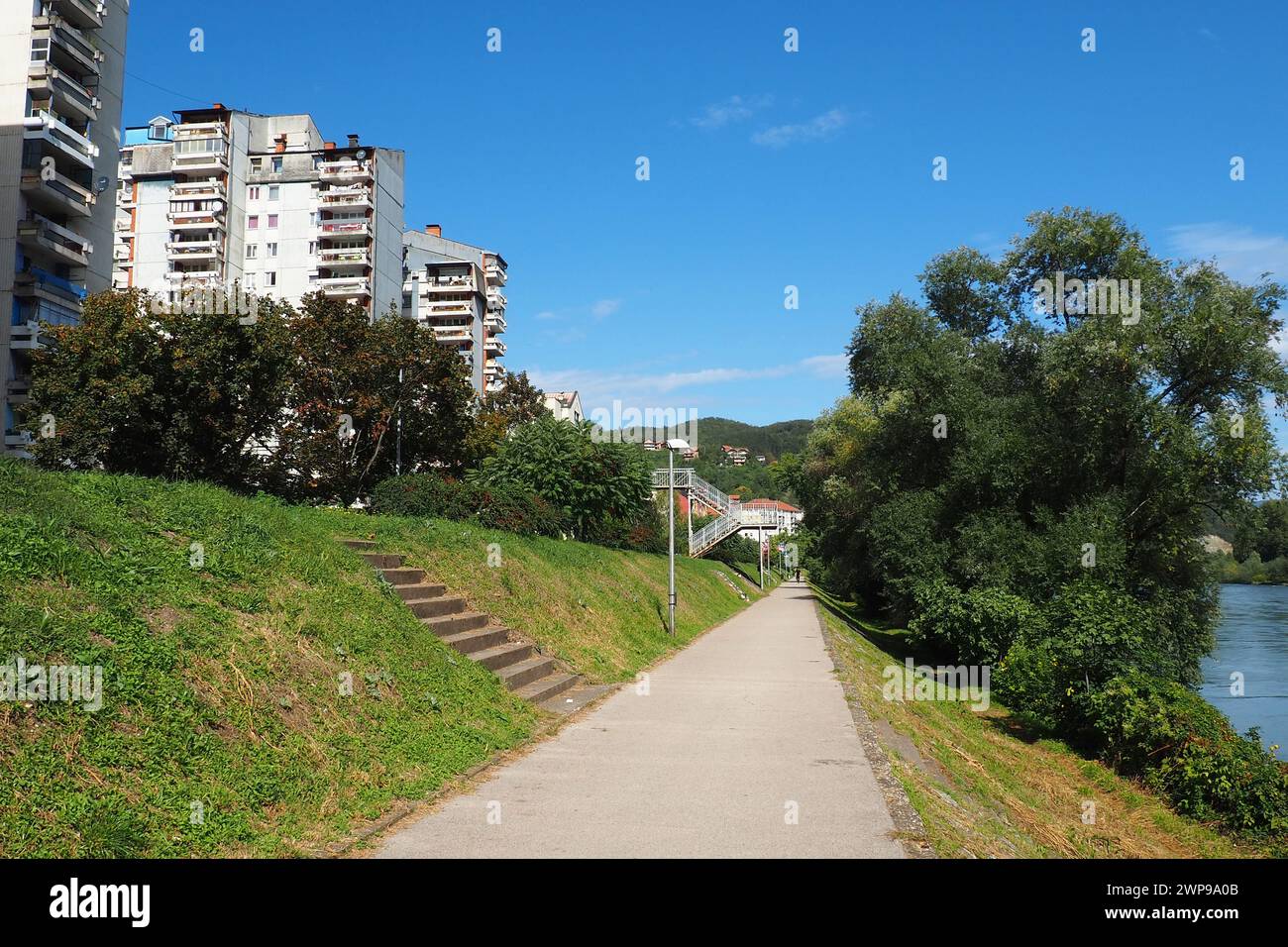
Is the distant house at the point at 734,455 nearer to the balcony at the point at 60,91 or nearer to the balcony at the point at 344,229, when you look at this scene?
the balcony at the point at 344,229

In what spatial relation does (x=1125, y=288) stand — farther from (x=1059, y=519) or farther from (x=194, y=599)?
(x=194, y=599)

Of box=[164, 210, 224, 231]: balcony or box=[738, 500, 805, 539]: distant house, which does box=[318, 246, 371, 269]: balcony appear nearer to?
box=[164, 210, 224, 231]: balcony

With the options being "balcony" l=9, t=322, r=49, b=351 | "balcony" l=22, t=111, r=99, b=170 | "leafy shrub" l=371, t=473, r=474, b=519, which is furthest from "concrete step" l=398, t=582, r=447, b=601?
"balcony" l=22, t=111, r=99, b=170

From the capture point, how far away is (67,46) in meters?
41.0

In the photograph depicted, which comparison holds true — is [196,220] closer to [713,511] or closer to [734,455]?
[713,511]

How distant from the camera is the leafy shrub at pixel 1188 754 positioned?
11.0m

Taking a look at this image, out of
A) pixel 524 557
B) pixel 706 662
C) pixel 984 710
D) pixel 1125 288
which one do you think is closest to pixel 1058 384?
pixel 1125 288

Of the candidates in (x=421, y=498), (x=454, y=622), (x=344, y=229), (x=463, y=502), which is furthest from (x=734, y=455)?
(x=454, y=622)

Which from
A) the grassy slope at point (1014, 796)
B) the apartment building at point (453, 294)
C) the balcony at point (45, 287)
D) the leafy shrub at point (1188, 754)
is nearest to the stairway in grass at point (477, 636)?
the grassy slope at point (1014, 796)

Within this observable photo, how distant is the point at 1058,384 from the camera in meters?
24.7

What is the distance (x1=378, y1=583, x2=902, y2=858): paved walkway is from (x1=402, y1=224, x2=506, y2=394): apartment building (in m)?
69.3

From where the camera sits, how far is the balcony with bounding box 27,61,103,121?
39.7 m

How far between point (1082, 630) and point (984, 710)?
12.8 feet

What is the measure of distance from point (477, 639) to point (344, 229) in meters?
60.3
